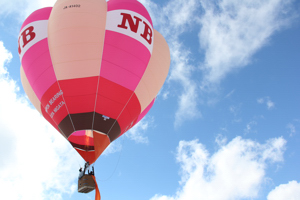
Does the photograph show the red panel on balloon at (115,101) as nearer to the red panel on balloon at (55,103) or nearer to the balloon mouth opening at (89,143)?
the balloon mouth opening at (89,143)

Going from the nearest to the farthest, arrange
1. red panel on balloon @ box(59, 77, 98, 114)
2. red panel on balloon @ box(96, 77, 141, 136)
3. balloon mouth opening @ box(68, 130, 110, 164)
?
1. red panel on balloon @ box(59, 77, 98, 114)
2. red panel on balloon @ box(96, 77, 141, 136)
3. balloon mouth opening @ box(68, 130, 110, 164)

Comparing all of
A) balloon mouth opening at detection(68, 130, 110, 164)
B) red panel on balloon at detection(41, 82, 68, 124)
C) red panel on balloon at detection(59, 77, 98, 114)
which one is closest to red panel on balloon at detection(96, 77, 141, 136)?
red panel on balloon at detection(59, 77, 98, 114)

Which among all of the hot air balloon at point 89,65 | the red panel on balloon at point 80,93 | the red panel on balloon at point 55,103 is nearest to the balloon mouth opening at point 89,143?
the hot air balloon at point 89,65

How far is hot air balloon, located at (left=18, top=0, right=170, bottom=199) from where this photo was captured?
9.16 meters

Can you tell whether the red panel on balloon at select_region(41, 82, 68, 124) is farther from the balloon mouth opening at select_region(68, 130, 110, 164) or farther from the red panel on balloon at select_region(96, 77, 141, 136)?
the red panel on balloon at select_region(96, 77, 141, 136)

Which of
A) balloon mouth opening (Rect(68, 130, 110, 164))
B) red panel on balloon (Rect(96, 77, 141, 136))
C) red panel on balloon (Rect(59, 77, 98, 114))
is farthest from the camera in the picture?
balloon mouth opening (Rect(68, 130, 110, 164))

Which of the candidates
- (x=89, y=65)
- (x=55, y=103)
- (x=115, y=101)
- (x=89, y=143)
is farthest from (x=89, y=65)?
(x=89, y=143)

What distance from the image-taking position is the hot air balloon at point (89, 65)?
9.16m

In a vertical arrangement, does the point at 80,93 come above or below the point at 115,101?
above

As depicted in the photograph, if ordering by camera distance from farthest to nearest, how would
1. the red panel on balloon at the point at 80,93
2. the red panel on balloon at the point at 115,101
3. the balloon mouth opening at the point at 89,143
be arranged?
the balloon mouth opening at the point at 89,143, the red panel on balloon at the point at 115,101, the red panel on balloon at the point at 80,93

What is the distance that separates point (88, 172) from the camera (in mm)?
9469

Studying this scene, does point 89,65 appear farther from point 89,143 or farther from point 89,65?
point 89,143

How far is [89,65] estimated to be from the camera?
360 inches

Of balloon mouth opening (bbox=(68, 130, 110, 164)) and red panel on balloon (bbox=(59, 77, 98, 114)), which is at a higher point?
red panel on balloon (bbox=(59, 77, 98, 114))
